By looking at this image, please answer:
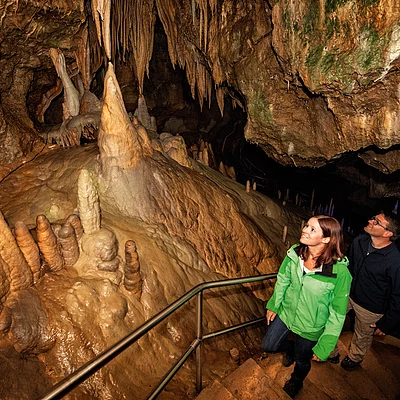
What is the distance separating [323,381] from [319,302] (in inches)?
42.5

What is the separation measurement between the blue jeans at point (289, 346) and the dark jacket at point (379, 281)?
0.82 metres

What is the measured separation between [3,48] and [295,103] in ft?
21.1

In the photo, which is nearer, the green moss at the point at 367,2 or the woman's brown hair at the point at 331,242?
the woman's brown hair at the point at 331,242

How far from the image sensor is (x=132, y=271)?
4.02 meters

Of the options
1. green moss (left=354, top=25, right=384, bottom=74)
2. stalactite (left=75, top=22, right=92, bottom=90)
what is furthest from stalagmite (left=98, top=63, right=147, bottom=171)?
green moss (left=354, top=25, right=384, bottom=74)

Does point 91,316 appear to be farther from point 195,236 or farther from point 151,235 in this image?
point 195,236

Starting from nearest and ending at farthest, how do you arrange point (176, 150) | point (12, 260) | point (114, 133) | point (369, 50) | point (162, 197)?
point (12, 260) < point (369, 50) < point (114, 133) < point (162, 197) < point (176, 150)

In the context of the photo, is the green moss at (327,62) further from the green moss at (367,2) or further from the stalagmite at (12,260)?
the stalagmite at (12,260)

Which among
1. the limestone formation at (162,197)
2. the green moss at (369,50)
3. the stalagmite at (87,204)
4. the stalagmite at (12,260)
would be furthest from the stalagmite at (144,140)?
the green moss at (369,50)

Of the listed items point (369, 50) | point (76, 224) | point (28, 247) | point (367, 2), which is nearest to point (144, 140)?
point (76, 224)

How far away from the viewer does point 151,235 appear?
16.6 ft

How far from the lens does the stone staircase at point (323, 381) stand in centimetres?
230

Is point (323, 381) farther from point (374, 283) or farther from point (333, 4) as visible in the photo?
point (333, 4)

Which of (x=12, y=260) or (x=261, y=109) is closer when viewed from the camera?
(x=12, y=260)
